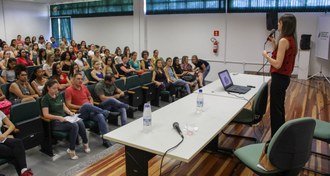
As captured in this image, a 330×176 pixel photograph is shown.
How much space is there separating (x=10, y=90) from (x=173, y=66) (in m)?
3.87

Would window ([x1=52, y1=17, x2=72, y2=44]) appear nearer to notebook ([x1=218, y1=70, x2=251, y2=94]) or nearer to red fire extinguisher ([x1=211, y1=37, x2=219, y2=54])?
red fire extinguisher ([x1=211, y1=37, x2=219, y2=54])

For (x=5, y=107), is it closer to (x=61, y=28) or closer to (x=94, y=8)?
(x=94, y=8)

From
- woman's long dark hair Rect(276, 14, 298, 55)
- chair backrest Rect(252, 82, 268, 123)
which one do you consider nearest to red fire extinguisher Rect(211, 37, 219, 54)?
chair backrest Rect(252, 82, 268, 123)

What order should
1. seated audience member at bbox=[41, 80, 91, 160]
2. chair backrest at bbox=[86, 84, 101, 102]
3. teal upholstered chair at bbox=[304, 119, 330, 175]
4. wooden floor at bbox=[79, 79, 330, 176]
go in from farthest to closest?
chair backrest at bbox=[86, 84, 101, 102]
seated audience member at bbox=[41, 80, 91, 160]
wooden floor at bbox=[79, 79, 330, 176]
teal upholstered chair at bbox=[304, 119, 330, 175]

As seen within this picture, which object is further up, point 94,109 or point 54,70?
point 54,70

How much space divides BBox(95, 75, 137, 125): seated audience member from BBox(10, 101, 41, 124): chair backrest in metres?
1.08

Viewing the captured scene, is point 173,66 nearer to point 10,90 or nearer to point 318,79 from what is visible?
point 10,90

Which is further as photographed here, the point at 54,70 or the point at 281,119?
the point at 54,70

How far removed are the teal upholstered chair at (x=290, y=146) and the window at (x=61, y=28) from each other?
13.2 metres

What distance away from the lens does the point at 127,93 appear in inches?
211

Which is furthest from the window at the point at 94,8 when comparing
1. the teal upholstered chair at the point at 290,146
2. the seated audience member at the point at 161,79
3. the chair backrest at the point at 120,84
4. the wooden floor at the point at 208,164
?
the teal upholstered chair at the point at 290,146

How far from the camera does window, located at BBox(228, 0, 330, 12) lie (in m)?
7.90

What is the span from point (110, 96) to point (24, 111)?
151 cm

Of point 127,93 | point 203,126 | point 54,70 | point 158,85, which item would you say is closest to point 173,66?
point 158,85
